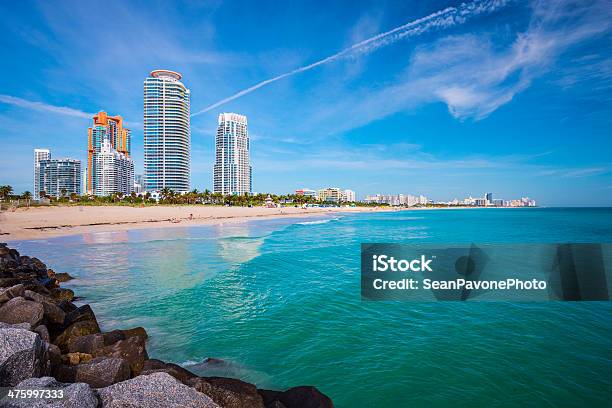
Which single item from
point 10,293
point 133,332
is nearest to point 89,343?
point 133,332

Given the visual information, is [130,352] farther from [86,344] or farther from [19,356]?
Result: [19,356]

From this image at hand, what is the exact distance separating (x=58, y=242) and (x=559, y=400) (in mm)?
36238

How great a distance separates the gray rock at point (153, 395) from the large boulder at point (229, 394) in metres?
0.27

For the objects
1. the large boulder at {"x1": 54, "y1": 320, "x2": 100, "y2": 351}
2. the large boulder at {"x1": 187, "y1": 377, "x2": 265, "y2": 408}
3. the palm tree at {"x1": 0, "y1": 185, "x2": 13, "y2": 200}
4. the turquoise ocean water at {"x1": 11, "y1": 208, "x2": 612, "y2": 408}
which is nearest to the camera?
the large boulder at {"x1": 187, "y1": 377, "x2": 265, "y2": 408}

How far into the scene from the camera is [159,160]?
161 meters

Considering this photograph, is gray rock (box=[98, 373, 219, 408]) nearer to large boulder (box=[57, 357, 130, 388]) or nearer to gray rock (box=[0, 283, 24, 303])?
large boulder (box=[57, 357, 130, 388])

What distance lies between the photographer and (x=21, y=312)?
289 inches

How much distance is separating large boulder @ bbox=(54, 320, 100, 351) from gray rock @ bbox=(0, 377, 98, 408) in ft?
11.8

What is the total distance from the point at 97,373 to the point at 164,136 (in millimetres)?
176306

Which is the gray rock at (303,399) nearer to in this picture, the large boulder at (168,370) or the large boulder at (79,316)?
the large boulder at (168,370)

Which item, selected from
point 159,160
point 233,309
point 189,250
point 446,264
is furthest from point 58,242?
point 159,160

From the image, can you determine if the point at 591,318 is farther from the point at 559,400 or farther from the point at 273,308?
the point at 273,308

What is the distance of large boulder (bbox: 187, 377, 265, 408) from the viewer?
5.12 meters

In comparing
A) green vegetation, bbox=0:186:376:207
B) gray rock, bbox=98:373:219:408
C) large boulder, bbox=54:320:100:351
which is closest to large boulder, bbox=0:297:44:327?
large boulder, bbox=54:320:100:351
